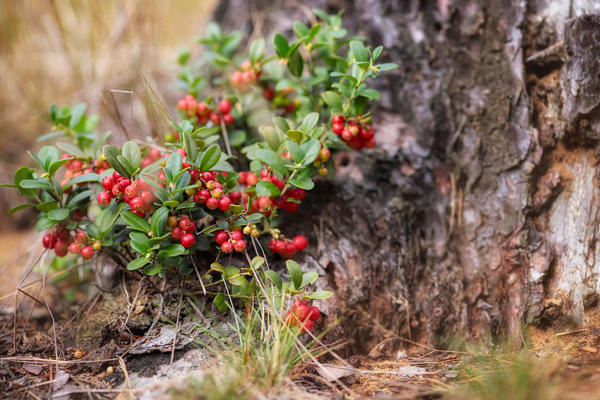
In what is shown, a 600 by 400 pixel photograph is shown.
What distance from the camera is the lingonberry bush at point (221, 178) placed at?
178cm

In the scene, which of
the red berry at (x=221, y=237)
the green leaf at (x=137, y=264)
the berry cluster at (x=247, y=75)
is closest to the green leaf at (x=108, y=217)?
the green leaf at (x=137, y=264)

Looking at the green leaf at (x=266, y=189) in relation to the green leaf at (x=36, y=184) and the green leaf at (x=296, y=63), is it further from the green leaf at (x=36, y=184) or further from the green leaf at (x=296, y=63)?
the green leaf at (x=36, y=184)

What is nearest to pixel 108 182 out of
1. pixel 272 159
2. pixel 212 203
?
pixel 212 203

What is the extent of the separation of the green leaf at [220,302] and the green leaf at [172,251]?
256 mm

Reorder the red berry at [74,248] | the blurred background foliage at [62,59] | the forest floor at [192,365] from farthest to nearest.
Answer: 1. the blurred background foliage at [62,59]
2. the red berry at [74,248]
3. the forest floor at [192,365]

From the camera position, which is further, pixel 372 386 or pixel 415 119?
pixel 415 119

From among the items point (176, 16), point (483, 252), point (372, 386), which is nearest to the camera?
point (372, 386)

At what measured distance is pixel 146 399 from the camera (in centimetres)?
154

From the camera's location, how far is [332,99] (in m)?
2.07

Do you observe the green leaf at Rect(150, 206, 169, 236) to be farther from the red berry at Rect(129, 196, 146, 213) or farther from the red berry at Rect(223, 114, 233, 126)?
the red berry at Rect(223, 114, 233, 126)

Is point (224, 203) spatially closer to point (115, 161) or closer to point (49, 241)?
→ point (115, 161)

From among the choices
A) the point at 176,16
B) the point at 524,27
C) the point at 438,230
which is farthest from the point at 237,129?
the point at 176,16

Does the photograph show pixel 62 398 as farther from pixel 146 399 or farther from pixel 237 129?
pixel 237 129

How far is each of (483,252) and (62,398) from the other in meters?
2.02
